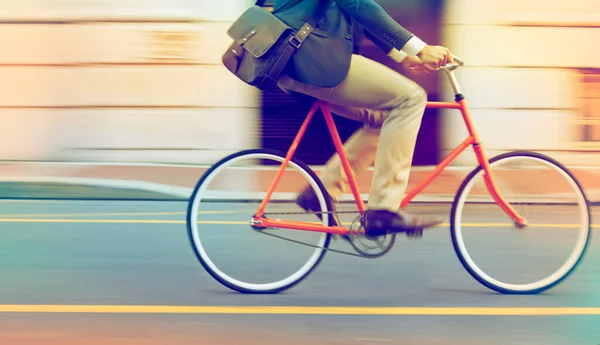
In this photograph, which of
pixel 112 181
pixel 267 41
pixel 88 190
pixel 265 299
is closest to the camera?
pixel 267 41

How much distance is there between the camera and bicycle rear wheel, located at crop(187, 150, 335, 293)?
4266mm

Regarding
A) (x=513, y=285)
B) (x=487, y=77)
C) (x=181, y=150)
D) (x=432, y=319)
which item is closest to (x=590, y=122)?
(x=487, y=77)

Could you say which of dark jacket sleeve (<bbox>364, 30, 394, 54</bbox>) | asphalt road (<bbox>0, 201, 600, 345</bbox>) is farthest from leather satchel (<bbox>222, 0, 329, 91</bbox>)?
asphalt road (<bbox>0, 201, 600, 345</bbox>)

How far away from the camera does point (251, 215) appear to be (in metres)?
4.39

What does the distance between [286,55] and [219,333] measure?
1239 millimetres

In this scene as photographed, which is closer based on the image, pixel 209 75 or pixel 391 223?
A: pixel 391 223

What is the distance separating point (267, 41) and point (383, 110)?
0.64 metres

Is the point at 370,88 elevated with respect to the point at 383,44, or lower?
lower

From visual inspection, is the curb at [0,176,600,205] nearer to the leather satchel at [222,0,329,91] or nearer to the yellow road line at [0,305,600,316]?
the yellow road line at [0,305,600,316]

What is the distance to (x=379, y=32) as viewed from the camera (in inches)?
158

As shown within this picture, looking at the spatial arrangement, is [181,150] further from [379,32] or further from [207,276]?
[379,32]

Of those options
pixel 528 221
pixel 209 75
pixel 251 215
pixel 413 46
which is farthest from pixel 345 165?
pixel 209 75

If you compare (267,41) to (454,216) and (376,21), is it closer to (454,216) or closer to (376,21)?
(376,21)

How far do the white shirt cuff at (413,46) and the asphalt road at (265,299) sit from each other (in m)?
0.91
